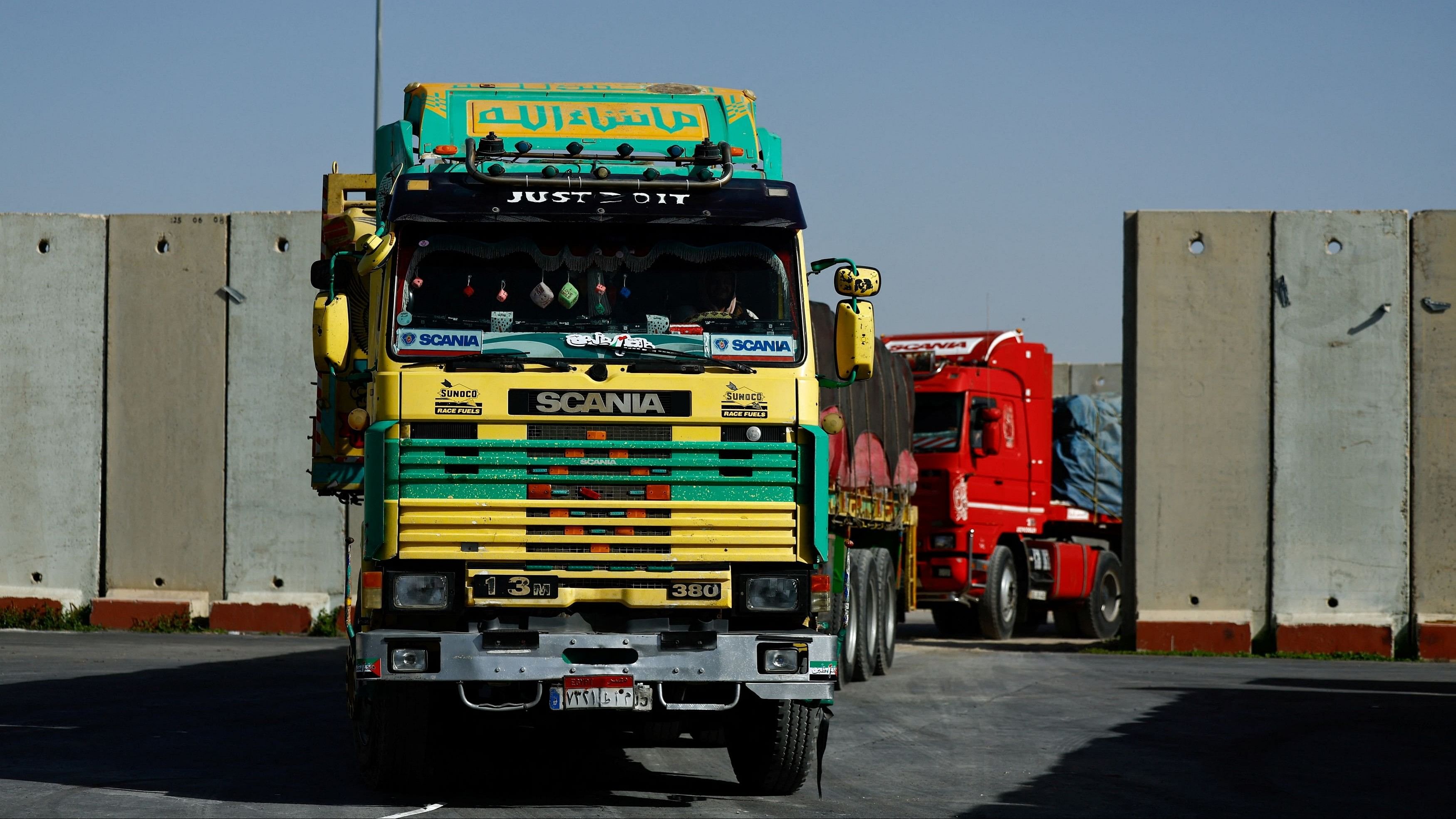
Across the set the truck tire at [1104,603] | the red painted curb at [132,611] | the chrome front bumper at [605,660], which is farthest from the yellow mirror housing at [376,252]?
the truck tire at [1104,603]

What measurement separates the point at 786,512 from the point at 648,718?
1.34 meters

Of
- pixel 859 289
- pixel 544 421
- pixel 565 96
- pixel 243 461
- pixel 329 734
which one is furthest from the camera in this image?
pixel 243 461

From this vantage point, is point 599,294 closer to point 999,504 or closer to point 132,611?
point 999,504

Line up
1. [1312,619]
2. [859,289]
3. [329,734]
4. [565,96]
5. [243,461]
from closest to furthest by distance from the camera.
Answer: [859,289]
[565,96]
[329,734]
[1312,619]
[243,461]

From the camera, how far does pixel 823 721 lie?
9258 mm

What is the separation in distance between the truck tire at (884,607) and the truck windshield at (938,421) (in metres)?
3.45

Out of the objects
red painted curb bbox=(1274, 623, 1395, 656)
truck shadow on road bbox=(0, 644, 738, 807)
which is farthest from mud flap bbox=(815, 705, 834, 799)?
red painted curb bbox=(1274, 623, 1395, 656)

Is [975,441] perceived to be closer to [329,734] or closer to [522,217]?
[329,734]

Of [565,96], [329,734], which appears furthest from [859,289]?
[329,734]

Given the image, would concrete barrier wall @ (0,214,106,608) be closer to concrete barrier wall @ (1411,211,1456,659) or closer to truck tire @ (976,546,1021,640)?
truck tire @ (976,546,1021,640)

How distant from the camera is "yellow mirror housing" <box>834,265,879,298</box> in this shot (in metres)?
9.50

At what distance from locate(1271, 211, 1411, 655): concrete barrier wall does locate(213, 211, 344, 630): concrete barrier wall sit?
12467 millimetres

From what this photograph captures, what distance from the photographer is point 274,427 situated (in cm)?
2233

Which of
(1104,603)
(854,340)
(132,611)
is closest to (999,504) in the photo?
(1104,603)
